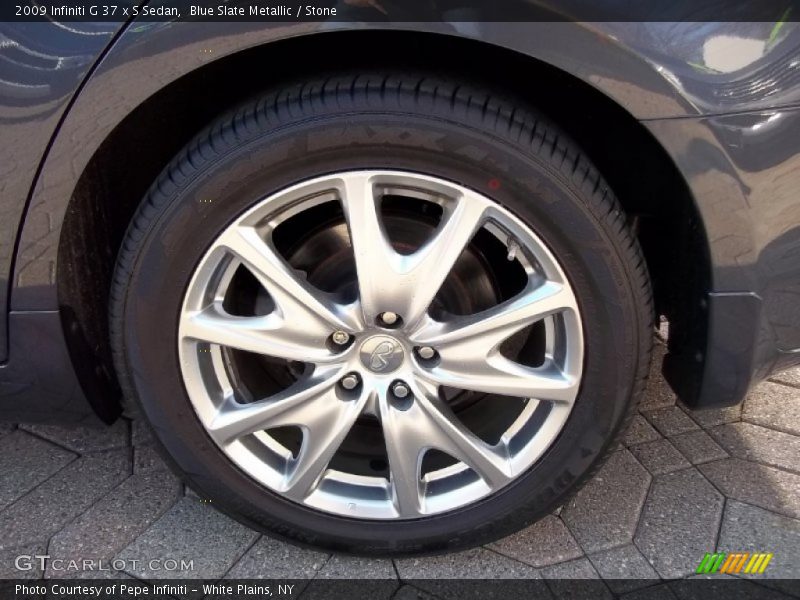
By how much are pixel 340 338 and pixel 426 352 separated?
0.18 m

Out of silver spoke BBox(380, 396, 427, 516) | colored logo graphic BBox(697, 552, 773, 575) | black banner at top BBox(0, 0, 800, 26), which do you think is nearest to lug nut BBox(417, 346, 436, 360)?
silver spoke BBox(380, 396, 427, 516)

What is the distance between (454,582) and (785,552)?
0.79m

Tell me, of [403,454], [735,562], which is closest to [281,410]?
[403,454]

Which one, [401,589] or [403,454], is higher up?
[403,454]

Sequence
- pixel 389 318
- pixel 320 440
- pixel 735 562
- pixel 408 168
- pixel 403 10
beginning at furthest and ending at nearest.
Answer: pixel 735 562, pixel 320 440, pixel 389 318, pixel 408 168, pixel 403 10

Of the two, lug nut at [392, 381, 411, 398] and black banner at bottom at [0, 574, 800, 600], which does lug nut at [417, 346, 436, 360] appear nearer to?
lug nut at [392, 381, 411, 398]

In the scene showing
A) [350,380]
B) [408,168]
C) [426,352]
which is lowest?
[350,380]

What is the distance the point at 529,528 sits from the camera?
74.2 inches

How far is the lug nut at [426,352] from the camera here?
63.2 inches

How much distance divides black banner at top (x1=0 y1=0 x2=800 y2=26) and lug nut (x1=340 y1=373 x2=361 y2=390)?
0.72m

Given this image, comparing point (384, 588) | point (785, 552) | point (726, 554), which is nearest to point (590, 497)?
point (726, 554)

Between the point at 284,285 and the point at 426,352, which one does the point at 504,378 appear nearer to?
the point at 426,352

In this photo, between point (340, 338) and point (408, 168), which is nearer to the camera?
point (408, 168)

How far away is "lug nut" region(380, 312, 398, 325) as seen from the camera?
5.10 ft
